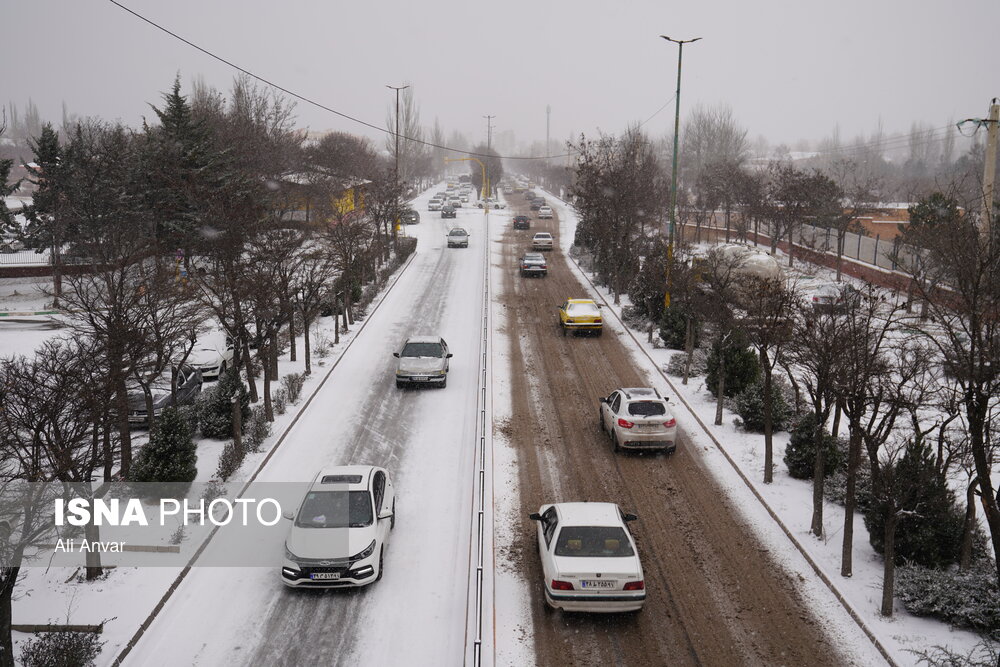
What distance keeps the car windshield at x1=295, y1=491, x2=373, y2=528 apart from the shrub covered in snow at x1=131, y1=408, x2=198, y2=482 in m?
4.30

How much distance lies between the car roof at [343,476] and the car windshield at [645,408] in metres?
6.88

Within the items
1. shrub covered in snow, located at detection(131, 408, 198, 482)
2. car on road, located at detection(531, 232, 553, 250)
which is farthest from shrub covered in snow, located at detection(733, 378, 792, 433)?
car on road, located at detection(531, 232, 553, 250)

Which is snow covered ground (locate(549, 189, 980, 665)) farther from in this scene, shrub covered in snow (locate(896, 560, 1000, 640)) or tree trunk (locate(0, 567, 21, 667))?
tree trunk (locate(0, 567, 21, 667))

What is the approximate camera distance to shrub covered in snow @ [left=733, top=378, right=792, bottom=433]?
19875 millimetres

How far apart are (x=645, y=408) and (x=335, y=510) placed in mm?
8398

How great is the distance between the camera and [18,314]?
35812 mm

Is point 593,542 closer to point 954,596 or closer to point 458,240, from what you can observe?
point 954,596

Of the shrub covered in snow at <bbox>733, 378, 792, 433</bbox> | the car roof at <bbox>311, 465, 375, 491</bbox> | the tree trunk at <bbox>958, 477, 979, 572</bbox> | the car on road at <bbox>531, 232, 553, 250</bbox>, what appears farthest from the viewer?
the car on road at <bbox>531, 232, 553, 250</bbox>

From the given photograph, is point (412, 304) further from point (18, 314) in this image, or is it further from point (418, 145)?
point (418, 145)

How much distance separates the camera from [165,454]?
53.0ft

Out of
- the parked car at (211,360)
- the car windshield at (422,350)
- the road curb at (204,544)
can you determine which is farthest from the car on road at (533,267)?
the parked car at (211,360)

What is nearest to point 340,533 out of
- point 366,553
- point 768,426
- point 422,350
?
point 366,553

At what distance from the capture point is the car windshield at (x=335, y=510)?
12.9 metres

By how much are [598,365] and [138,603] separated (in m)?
17.7
